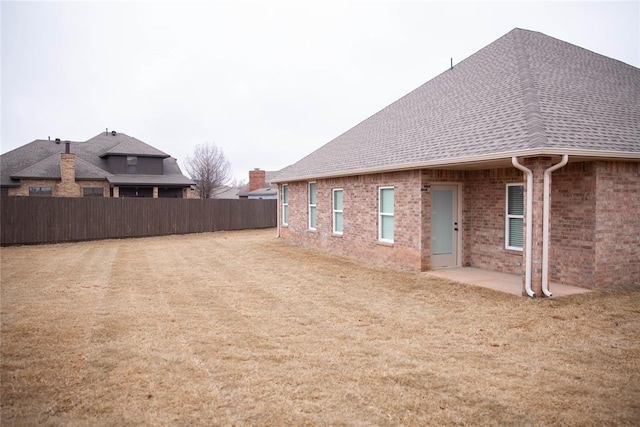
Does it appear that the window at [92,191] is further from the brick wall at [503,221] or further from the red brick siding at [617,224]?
the red brick siding at [617,224]

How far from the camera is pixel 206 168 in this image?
53438 mm

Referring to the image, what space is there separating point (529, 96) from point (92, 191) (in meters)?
29.3

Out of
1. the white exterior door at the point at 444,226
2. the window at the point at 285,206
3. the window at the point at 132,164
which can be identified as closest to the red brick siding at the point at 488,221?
the white exterior door at the point at 444,226

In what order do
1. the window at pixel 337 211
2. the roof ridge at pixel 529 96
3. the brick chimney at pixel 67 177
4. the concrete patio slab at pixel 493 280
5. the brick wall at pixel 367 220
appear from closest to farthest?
the roof ridge at pixel 529 96 → the concrete patio slab at pixel 493 280 → the brick wall at pixel 367 220 → the window at pixel 337 211 → the brick chimney at pixel 67 177

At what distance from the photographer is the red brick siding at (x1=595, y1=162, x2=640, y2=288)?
29.3ft

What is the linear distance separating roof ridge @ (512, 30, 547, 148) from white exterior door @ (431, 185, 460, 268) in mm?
2840

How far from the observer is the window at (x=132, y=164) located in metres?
33.7

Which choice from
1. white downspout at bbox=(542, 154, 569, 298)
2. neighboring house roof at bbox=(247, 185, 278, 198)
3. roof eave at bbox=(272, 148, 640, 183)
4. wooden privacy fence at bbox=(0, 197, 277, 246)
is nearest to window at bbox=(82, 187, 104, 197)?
wooden privacy fence at bbox=(0, 197, 277, 246)

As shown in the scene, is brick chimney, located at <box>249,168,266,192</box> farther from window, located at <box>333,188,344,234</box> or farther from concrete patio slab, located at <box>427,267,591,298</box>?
concrete patio slab, located at <box>427,267,591,298</box>

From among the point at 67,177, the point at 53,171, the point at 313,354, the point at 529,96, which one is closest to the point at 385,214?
the point at 529,96

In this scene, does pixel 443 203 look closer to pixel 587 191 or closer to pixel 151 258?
pixel 587 191

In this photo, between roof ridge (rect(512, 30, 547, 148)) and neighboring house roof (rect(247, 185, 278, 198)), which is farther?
neighboring house roof (rect(247, 185, 278, 198))

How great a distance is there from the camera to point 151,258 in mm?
15008

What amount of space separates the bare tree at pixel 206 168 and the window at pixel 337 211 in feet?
126
